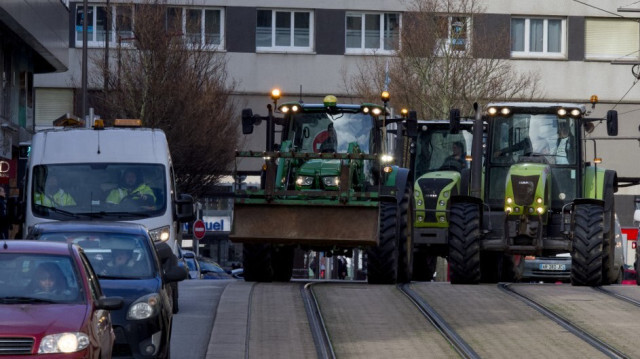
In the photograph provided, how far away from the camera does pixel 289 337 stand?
17.3 metres

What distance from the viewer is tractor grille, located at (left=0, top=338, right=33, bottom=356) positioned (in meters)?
10.8

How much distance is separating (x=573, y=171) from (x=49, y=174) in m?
8.17

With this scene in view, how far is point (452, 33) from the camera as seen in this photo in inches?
1791

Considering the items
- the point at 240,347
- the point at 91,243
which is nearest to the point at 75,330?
the point at 91,243

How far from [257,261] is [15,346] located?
14.2 m

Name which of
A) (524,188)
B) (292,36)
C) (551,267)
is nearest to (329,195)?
(524,188)

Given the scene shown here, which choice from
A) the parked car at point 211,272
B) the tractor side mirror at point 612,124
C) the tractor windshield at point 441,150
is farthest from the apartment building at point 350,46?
the tractor side mirror at point 612,124

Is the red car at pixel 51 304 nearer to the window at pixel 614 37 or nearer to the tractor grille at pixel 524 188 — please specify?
the tractor grille at pixel 524 188

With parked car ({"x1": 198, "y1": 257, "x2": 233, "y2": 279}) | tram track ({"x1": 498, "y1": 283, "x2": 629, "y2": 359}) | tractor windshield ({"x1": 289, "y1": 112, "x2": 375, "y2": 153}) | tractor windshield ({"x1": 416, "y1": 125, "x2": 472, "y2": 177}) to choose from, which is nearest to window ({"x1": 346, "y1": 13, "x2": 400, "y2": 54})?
parked car ({"x1": 198, "y1": 257, "x2": 233, "y2": 279})

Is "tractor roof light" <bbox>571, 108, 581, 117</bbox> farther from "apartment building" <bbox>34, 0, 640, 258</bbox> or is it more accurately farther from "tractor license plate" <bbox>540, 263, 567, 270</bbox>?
"apartment building" <bbox>34, 0, 640, 258</bbox>

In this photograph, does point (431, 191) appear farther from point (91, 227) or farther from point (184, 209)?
point (91, 227)

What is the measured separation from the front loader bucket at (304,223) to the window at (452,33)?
2278 cm

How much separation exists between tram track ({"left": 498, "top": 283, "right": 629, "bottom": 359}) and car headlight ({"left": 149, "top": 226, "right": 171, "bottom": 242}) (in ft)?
16.7

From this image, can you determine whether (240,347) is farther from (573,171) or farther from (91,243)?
(573,171)
